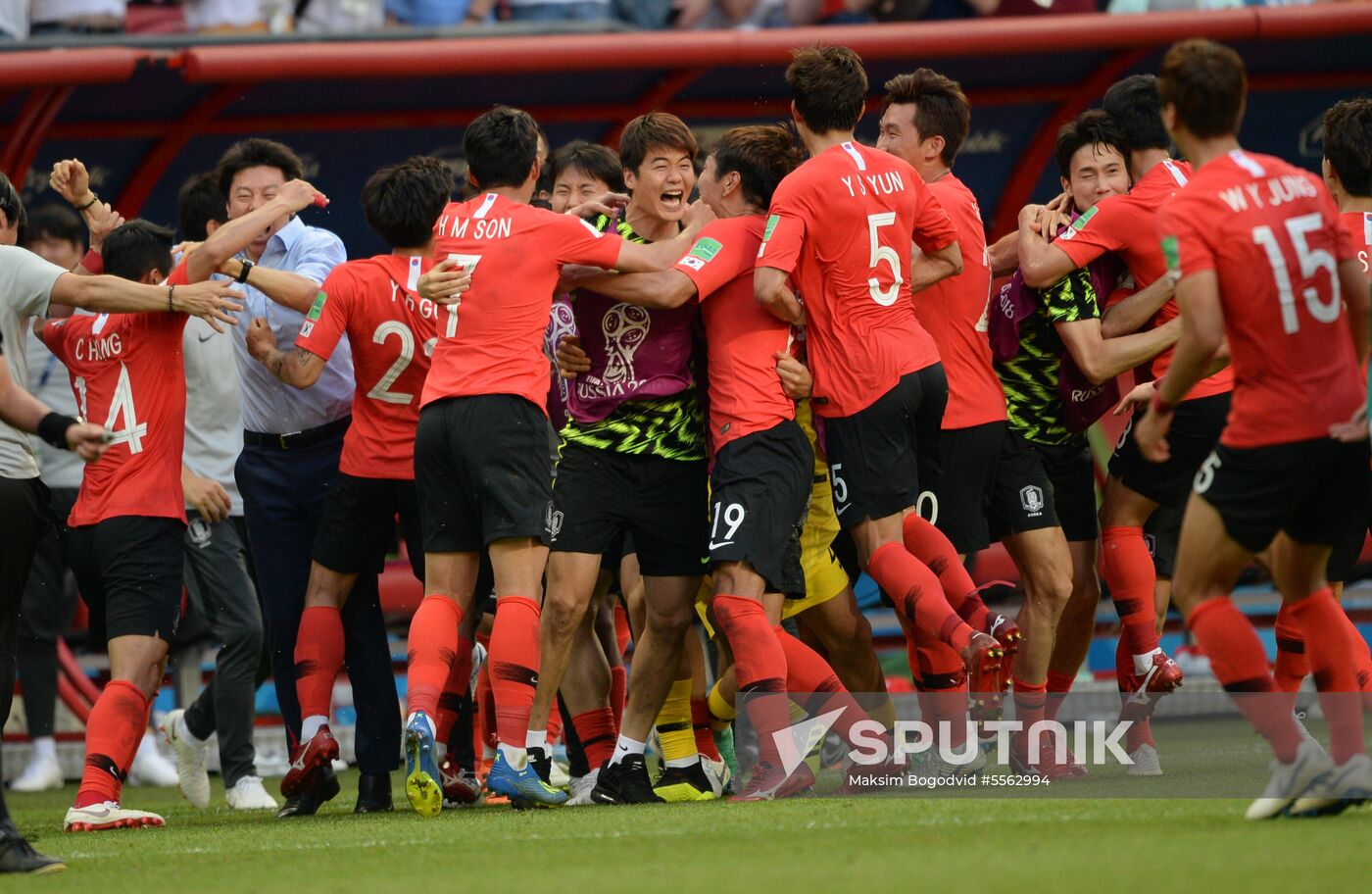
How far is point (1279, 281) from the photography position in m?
5.09

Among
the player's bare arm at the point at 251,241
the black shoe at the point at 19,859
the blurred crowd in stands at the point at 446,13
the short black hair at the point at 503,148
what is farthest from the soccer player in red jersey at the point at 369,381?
the blurred crowd in stands at the point at 446,13

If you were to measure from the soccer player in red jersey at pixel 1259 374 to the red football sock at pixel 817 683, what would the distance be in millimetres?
1744

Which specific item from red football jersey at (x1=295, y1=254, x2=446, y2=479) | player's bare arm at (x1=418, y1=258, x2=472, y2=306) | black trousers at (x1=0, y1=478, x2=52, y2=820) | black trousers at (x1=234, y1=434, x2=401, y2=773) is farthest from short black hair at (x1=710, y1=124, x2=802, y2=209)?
black trousers at (x1=0, y1=478, x2=52, y2=820)

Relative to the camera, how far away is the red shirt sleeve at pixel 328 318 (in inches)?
268

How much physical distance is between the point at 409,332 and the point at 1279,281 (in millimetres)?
3282

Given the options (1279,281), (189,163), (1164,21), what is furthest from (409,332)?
(1164,21)

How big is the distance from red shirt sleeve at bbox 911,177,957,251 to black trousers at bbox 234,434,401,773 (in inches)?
96.9

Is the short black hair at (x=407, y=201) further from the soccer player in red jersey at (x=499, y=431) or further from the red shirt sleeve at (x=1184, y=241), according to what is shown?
the red shirt sleeve at (x=1184, y=241)

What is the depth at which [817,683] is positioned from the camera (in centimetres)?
674

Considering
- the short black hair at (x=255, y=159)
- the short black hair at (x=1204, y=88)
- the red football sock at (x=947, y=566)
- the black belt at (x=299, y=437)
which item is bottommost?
the red football sock at (x=947, y=566)

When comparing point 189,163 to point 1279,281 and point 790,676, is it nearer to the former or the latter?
point 790,676

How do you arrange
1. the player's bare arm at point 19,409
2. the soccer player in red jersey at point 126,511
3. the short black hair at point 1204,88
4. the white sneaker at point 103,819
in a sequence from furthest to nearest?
the soccer player in red jersey at point 126,511 < the white sneaker at point 103,819 < the player's bare arm at point 19,409 < the short black hair at point 1204,88

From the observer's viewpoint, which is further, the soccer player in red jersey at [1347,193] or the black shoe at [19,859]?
the soccer player in red jersey at [1347,193]

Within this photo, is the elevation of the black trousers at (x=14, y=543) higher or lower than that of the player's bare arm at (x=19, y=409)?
lower
